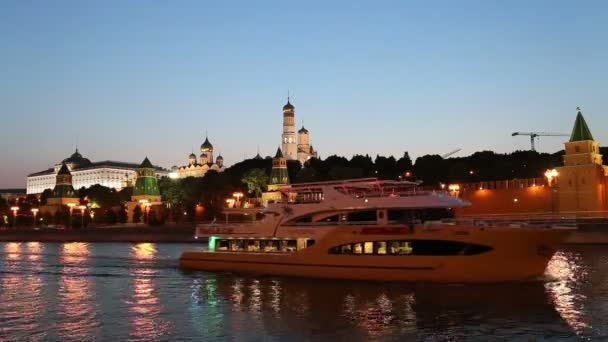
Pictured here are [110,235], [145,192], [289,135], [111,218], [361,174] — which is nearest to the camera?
[110,235]

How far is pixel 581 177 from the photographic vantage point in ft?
224

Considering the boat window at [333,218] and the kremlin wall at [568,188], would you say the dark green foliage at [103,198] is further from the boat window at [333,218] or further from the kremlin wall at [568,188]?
the boat window at [333,218]

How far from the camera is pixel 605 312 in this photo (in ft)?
64.6

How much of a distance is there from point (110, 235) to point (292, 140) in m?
110

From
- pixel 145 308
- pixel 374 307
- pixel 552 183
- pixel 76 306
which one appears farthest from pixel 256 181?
pixel 374 307

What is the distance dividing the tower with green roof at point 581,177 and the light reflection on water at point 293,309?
130ft

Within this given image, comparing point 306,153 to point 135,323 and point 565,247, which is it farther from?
point 135,323

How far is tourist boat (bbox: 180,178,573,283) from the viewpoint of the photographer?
80.2ft

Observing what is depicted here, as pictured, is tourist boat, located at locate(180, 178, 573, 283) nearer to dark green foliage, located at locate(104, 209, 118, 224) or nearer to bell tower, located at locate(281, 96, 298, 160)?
dark green foliage, located at locate(104, 209, 118, 224)

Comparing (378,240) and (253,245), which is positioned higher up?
(378,240)

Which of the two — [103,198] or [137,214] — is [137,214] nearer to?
[137,214]

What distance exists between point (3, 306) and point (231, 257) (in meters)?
11.1

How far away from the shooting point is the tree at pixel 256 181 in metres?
111

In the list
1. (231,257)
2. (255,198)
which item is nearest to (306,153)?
(255,198)
